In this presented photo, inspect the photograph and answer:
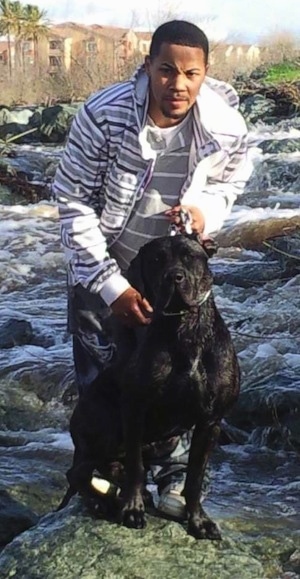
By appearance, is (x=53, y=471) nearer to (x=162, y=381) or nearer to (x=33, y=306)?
(x=162, y=381)

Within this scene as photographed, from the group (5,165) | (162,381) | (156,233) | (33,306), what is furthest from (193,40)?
(5,165)

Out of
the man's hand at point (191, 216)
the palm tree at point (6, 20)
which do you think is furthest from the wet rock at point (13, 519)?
the palm tree at point (6, 20)

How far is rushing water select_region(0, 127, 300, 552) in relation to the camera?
17.4ft

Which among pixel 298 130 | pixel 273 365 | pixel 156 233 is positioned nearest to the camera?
pixel 156 233

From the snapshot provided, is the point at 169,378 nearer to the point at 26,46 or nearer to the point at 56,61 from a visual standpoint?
the point at 56,61

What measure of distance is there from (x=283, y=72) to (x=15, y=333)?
20121mm

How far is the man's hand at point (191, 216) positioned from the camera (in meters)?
3.42

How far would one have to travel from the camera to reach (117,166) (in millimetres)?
3482

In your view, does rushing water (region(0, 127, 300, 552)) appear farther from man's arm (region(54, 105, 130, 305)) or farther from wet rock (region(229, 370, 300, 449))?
man's arm (region(54, 105, 130, 305))

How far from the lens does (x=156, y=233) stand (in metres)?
3.61

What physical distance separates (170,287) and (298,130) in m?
18.1

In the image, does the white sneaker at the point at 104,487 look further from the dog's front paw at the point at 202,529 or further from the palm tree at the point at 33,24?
the palm tree at the point at 33,24

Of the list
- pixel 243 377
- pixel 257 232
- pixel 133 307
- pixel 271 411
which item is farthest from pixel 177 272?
pixel 257 232

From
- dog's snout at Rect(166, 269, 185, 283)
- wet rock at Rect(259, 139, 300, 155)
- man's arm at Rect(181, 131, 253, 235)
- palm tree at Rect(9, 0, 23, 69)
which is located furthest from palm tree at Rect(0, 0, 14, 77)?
dog's snout at Rect(166, 269, 185, 283)
